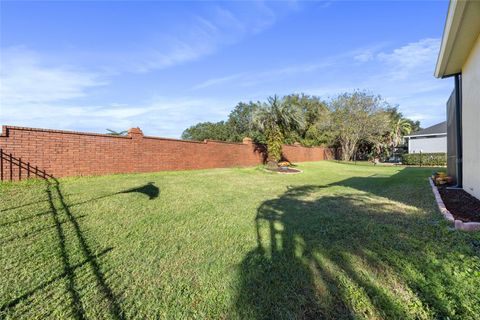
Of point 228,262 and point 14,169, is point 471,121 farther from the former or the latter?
point 14,169

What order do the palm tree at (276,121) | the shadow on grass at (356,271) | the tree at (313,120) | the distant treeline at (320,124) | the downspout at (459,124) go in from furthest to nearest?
the tree at (313,120) → the distant treeline at (320,124) → the palm tree at (276,121) → the downspout at (459,124) → the shadow on grass at (356,271)

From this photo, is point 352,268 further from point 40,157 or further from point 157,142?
point 157,142

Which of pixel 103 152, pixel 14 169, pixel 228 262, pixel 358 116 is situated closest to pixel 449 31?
pixel 228 262

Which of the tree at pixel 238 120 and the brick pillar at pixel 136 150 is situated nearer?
the brick pillar at pixel 136 150

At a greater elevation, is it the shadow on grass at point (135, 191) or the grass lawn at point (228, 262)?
the shadow on grass at point (135, 191)

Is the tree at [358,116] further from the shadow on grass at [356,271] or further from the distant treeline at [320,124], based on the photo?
the shadow on grass at [356,271]

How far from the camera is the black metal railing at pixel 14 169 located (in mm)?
6367

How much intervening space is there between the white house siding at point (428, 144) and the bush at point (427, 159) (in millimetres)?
6826

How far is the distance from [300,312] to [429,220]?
3.75 m

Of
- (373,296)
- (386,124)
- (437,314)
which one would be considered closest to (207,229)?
Result: (373,296)

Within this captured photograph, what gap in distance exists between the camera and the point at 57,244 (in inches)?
129

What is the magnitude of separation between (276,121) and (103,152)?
32.1 ft

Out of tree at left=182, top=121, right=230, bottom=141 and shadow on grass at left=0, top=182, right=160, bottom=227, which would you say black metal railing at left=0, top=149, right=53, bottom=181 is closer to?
shadow on grass at left=0, top=182, right=160, bottom=227

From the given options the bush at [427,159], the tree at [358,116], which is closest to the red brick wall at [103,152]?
the tree at [358,116]
